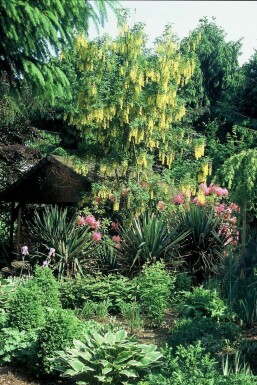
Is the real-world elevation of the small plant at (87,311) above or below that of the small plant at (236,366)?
below

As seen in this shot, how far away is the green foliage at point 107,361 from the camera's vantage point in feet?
18.3

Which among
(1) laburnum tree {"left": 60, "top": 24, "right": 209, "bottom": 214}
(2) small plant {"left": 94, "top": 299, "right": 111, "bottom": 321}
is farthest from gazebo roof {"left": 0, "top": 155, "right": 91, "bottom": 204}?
(2) small plant {"left": 94, "top": 299, "right": 111, "bottom": 321}

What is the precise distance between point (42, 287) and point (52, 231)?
4.20m

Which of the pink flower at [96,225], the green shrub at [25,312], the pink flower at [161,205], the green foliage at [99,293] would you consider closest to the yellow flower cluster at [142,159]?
the pink flower at [161,205]

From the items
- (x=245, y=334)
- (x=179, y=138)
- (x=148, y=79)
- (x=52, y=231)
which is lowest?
(x=245, y=334)

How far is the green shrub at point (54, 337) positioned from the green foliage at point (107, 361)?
341mm

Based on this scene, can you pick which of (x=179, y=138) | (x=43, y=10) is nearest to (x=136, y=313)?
(x=43, y=10)

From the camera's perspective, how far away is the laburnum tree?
14250 mm

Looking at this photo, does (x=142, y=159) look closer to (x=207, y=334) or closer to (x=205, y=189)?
(x=205, y=189)

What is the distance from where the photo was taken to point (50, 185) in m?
15.9

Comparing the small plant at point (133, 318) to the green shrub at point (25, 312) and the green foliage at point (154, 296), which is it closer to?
the green foliage at point (154, 296)

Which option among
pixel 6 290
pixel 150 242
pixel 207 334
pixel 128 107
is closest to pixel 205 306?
pixel 207 334

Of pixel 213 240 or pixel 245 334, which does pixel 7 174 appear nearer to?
pixel 213 240

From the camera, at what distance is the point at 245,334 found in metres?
8.02
